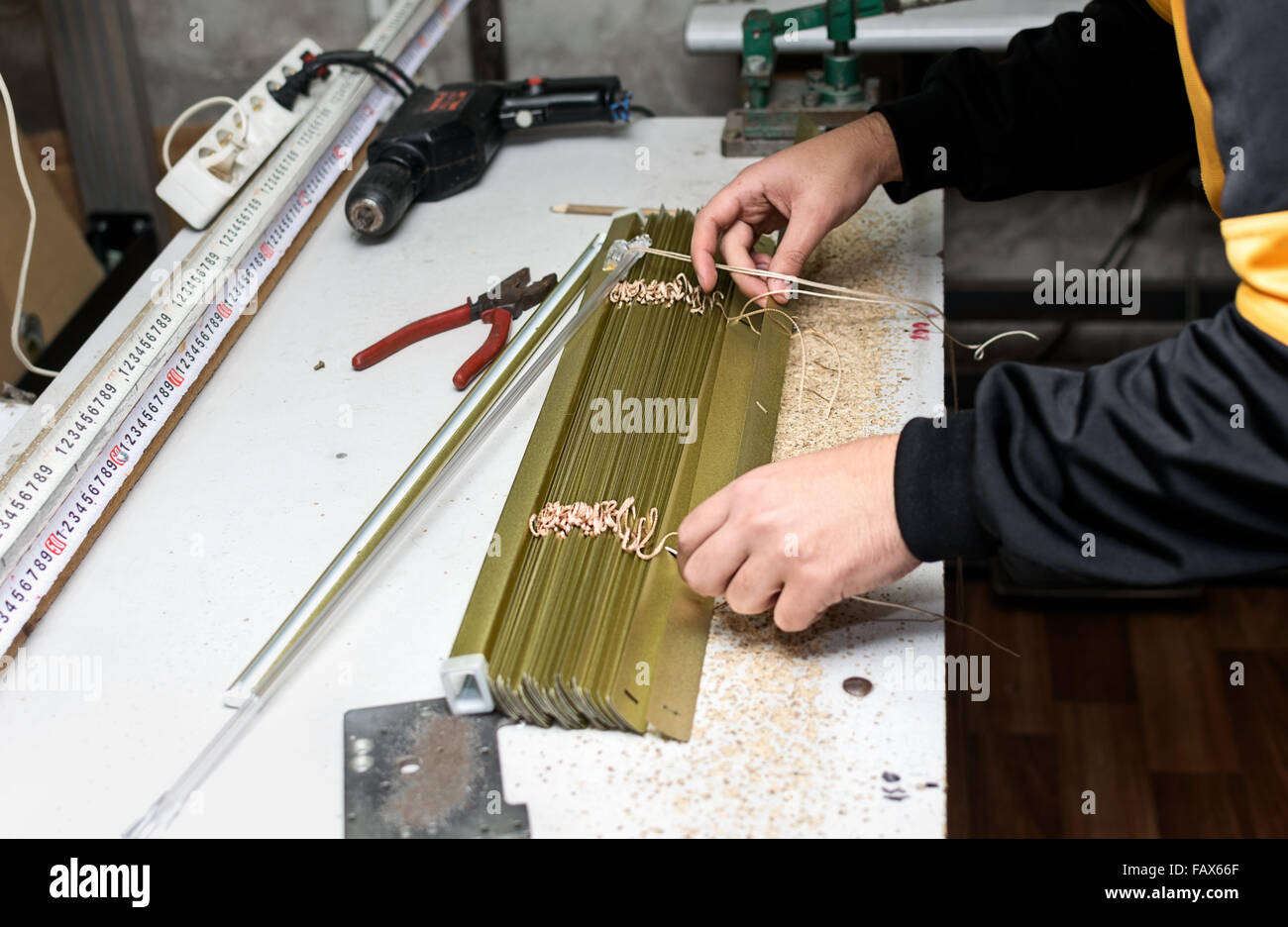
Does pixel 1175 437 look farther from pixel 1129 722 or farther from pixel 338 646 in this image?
pixel 1129 722

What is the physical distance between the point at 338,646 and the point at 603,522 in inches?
8.9

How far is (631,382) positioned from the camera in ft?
3.48

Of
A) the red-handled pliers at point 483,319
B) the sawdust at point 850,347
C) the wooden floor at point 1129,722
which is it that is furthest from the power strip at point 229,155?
the wooden floor at point 1129,722

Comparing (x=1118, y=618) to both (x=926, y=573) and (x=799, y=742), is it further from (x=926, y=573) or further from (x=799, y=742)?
(x=799, y=742)

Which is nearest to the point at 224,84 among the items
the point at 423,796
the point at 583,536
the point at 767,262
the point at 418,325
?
the point at 418,325

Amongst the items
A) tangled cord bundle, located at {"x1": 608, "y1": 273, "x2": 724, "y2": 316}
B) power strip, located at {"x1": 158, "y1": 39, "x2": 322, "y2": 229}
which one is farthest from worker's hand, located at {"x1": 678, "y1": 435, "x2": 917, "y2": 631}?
power strip, located at {"x1": 158, "y1": 39, "x2": 322, "y2": 229}

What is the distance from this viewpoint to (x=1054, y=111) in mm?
1163

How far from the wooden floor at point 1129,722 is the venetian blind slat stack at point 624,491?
87 centimetres

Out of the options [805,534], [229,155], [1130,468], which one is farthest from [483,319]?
[1130,468]

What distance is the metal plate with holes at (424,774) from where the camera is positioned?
75 cm

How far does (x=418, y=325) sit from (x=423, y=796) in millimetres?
585

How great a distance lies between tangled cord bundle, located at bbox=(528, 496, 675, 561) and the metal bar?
12 centimetres

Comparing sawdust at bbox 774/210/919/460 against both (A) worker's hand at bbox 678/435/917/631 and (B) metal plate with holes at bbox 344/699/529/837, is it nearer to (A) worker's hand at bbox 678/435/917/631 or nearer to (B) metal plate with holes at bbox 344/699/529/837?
(A) worker's hand at bbox 678/435/917/631
